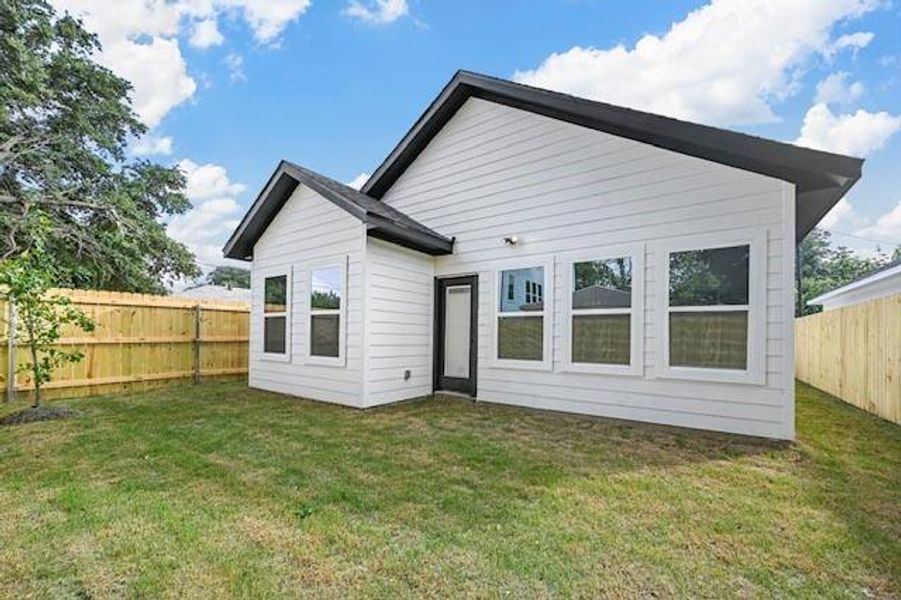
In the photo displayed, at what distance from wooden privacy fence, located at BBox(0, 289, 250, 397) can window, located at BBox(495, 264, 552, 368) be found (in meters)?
6.18

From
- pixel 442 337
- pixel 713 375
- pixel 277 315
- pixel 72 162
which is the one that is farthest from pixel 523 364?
pixel 72 162

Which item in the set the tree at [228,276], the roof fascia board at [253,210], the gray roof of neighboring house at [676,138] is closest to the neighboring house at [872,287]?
A: the gray roof of neighboring house at [676,138]

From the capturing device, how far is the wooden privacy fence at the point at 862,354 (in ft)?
19.9

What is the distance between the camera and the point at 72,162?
13273 mm

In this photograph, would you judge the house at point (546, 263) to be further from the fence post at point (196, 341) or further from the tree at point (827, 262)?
the tree at point (827, 262)

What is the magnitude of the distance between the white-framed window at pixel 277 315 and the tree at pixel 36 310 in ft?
8.64

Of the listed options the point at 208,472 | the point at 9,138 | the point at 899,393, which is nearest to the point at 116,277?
the point at 9,138

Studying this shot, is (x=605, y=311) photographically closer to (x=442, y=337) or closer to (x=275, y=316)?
(x=442, y=337)

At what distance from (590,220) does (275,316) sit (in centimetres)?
571

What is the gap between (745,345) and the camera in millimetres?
5086

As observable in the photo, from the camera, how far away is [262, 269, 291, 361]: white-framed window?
Result: 8.02 metres

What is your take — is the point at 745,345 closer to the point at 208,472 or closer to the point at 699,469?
the point at 699,469

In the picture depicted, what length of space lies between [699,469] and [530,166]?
15.4 ft

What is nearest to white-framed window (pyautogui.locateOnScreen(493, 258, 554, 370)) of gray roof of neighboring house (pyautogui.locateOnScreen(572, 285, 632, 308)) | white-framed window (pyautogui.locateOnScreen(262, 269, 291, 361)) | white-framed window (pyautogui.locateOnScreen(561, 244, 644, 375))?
white-framed window (pyautogui.locateOnScreen(561, 244, 644, 375))
